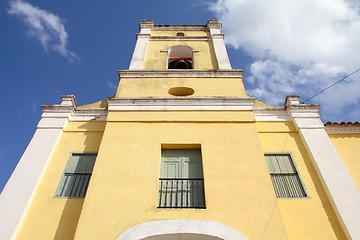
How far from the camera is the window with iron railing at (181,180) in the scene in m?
6.61

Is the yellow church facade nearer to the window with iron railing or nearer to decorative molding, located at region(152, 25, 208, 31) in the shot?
the window with iron railing

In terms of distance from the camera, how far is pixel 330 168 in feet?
24.0

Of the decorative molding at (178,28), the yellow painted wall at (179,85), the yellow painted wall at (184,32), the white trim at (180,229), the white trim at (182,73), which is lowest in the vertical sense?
the white trim at (180,229)

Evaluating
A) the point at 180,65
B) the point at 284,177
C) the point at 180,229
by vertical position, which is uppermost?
the point at 180,65

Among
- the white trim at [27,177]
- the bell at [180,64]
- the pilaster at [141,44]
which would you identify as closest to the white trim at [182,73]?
the pilaster at [141,44]

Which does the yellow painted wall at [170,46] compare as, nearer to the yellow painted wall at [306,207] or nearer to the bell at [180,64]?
the bell at [180,64]

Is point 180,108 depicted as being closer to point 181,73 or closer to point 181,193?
point 181,73

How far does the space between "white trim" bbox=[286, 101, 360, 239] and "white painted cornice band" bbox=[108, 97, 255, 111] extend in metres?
1.55

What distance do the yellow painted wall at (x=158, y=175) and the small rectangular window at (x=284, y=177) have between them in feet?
2.11

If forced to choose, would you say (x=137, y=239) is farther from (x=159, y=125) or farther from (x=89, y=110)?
(x=89, y=110)

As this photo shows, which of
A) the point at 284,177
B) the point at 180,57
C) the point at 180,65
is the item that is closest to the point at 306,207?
the point at 284,177

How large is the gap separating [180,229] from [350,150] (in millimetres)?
5626

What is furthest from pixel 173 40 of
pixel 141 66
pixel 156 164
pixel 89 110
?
pixel 156 164

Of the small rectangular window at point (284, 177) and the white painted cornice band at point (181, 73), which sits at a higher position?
the white painted cornice band at point (181, 73)
